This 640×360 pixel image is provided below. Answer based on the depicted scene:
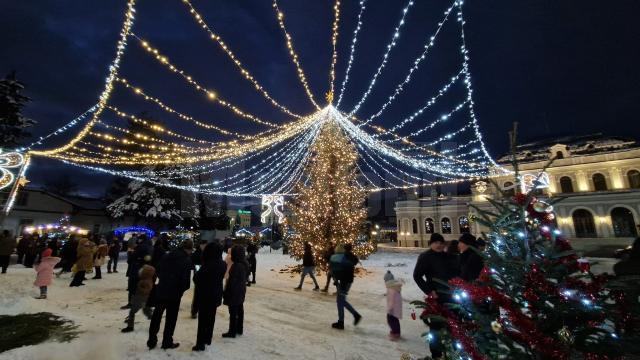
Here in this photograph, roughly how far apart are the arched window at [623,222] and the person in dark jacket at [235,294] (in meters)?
35.7

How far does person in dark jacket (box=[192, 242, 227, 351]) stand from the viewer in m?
4.73

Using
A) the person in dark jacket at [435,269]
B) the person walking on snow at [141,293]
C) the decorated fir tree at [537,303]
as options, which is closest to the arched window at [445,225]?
the person in dark jacket at [435,269]

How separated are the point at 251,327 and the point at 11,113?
2556cm

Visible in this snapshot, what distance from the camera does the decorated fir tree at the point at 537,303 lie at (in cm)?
218

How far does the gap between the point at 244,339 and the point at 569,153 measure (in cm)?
3876

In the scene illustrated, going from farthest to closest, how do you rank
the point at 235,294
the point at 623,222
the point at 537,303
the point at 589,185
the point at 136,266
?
the point at 589,185
the point at 623,222
the point at 136,266
the point at 235,294
the point at 537,303

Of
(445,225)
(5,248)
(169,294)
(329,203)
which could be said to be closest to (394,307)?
(169,294)

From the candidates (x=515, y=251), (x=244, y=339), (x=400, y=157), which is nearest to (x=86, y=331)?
(x=244, y=339)

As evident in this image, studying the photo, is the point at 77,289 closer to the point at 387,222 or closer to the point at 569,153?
the point at 569,153

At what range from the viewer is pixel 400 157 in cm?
1252

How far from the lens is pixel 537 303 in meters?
2.34

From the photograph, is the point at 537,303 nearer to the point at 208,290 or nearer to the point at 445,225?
the point at 208,290

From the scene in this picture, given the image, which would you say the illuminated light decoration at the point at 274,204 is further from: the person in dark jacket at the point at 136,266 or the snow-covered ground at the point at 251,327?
the person in dark jacket at the point at 136,266

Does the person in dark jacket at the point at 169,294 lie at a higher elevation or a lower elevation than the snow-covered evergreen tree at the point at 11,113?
lower
